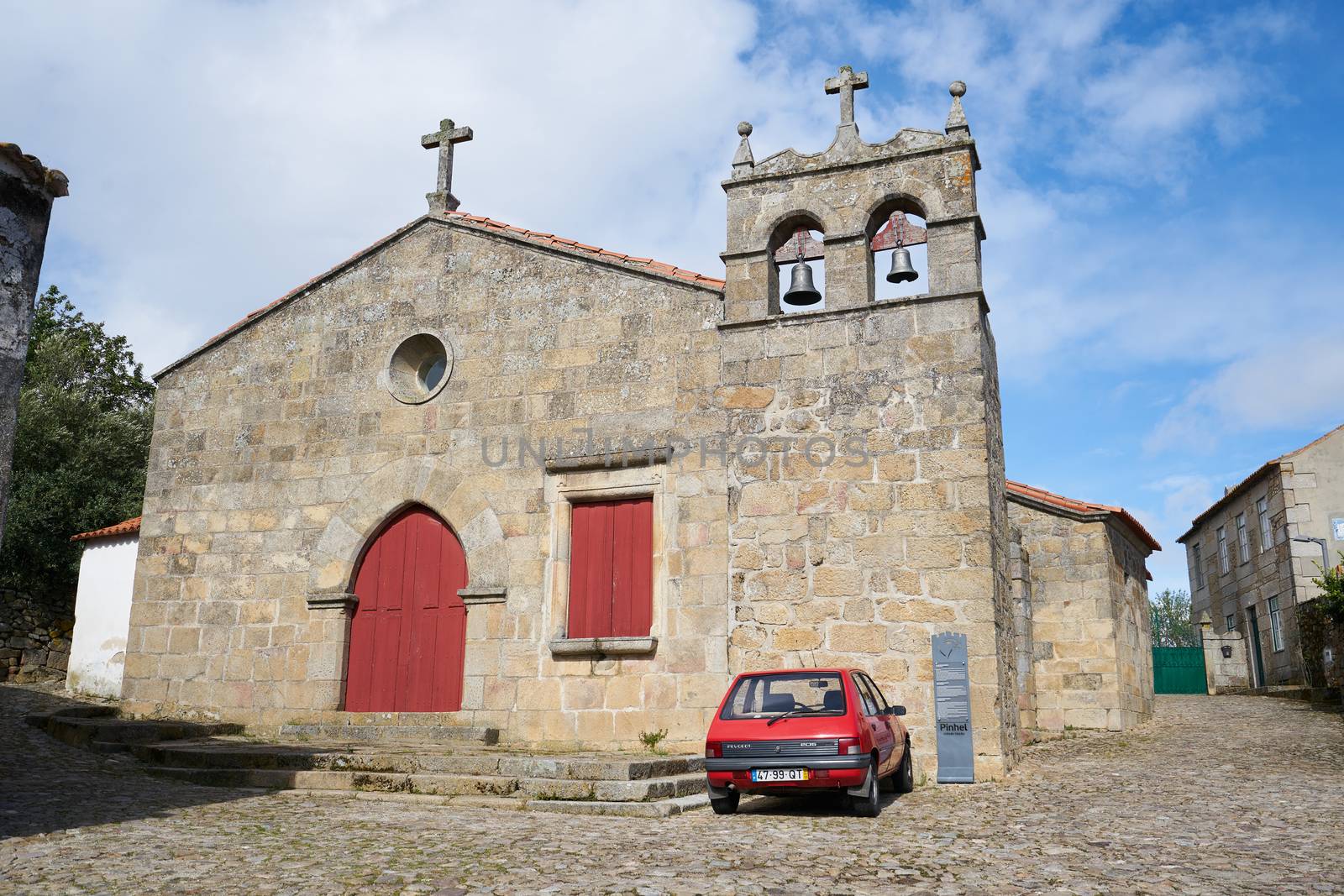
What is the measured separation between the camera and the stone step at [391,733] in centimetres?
1120

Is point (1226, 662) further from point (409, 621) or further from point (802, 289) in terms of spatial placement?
point (409, 621)

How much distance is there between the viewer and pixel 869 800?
7.76m

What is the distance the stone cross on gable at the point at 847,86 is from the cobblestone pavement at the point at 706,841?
7.08 m

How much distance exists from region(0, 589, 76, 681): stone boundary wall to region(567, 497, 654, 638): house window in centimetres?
1186

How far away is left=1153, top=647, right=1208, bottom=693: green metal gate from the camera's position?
28609 mm

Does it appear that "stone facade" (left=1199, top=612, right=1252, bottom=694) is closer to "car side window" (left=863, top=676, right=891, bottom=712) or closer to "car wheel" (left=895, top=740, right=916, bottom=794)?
"car wheel" (left=895, top=740, right=916, bottom=794)

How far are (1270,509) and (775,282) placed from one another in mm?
19465

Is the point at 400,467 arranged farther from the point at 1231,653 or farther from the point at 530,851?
the point at 1231,653

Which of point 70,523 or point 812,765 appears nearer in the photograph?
point 812,765

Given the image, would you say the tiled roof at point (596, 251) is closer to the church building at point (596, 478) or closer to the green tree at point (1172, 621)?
the church building at point (596, 478)

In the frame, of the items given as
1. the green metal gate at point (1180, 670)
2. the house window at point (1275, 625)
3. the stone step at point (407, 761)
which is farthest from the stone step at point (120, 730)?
the green metal gate at point (1180, 670)

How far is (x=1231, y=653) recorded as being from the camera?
25453 mm

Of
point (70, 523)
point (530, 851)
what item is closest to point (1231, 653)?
point (530, 851)

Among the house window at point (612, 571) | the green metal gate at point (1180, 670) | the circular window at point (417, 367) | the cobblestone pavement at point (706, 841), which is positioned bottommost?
Result: the cobblestone pavement at point (706, 841)
